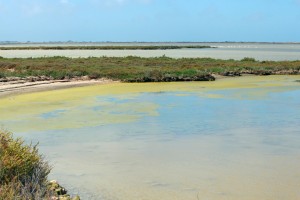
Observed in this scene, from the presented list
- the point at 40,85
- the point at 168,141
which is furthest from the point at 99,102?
the point at 168,141

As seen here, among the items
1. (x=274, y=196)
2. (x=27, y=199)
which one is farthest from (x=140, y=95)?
(x=27, y=199)

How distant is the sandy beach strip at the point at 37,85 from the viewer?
72.5 feet

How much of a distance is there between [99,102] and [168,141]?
7852mm

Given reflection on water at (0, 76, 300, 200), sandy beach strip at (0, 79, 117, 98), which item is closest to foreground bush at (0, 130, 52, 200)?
reflection on water at (0, 76, 300, 200)

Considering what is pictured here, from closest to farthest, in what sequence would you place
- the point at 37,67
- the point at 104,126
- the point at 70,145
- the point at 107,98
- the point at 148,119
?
the point at 70,145, the point at 104,126, the point at 148,119, the point at 107,98, the point at 37,67

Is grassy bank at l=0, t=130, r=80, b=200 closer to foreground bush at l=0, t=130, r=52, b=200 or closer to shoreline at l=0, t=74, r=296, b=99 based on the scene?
foreground bush at l=0, t=130, r=52, b=200

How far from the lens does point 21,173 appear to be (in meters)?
6.16

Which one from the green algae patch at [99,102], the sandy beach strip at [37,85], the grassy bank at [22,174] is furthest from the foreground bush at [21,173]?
the sandy beach strip at [37,85]

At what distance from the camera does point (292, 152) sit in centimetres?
1045

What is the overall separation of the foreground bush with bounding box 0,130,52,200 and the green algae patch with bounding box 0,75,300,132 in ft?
23.2

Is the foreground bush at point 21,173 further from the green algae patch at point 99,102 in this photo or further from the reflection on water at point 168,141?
the green algae patch at point 99,102

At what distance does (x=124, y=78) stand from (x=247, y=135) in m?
17.1

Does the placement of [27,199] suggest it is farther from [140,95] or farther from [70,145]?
[140,95]

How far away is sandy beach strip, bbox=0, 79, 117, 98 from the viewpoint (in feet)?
72.5
